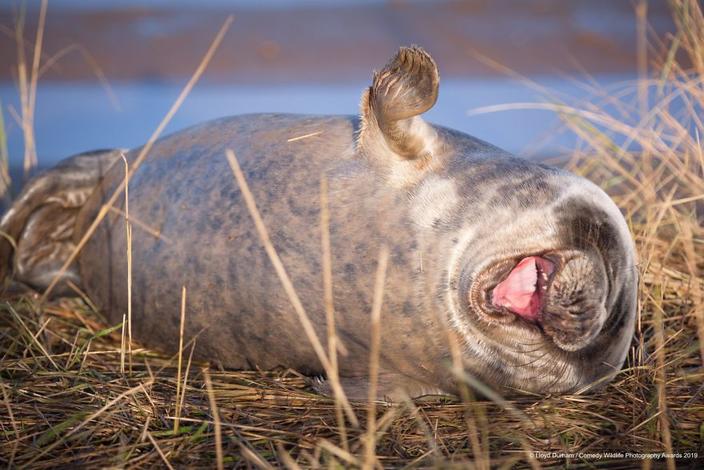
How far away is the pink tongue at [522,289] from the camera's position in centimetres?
278

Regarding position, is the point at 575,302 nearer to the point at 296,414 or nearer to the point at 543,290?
the point at 543,290

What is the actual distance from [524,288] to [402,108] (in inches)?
26.6

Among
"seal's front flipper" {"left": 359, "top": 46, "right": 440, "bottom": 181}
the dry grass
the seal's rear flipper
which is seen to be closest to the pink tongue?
the dry grass

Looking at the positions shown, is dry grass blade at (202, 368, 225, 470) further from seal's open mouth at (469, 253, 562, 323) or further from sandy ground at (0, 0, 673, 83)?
sandy ground at (0, 0, 673, 83)

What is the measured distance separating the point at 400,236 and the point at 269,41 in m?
5.79

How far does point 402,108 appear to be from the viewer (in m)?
2.81

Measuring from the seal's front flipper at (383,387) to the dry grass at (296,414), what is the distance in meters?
0.04

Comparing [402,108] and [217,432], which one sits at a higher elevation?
[402,108]

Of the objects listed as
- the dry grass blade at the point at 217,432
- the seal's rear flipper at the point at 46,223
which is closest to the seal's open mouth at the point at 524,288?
the dry grass blade at the point at 217,432

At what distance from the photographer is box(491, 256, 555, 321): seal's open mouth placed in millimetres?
2768

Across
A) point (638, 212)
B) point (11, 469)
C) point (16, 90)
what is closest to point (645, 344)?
point (638, 212)

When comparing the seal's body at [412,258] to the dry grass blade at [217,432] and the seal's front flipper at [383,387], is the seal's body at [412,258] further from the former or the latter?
the dry grass blade at [217,432]

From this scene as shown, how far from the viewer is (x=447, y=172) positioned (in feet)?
9.50

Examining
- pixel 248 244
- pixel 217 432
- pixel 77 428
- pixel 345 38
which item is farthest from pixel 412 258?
pixel 345 38
